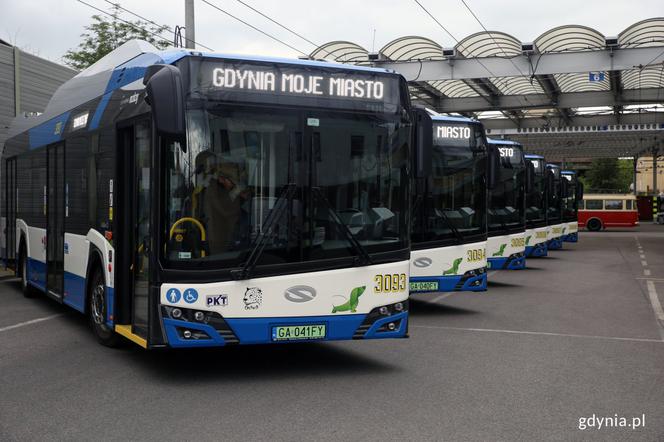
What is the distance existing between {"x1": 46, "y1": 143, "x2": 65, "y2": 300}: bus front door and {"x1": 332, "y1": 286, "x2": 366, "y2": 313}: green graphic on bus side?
4737 mm

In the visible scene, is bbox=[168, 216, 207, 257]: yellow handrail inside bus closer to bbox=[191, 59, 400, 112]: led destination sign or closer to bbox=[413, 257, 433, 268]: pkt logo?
bbox=[191, 59, 400, 112]: led destination sign

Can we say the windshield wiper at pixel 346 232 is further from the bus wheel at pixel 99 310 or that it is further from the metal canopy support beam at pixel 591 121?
the metal canopy support beam at pixel 591 121

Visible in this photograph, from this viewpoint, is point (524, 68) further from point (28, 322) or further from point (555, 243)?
point (28, 322)

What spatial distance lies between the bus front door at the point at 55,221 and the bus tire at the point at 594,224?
46.4m

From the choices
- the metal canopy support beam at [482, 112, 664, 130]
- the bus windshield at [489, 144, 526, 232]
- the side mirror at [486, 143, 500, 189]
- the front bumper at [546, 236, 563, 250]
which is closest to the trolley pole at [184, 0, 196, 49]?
the bus windshield at [489, 144, 526, 232]

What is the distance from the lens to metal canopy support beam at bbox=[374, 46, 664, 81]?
79.2ft

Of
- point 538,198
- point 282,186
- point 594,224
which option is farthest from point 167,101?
point 594,224

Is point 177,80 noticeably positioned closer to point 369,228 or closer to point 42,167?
point 369,228

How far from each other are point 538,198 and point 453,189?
1190 cm

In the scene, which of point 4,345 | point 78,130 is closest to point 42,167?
point 78,130

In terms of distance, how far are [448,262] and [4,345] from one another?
244 inches

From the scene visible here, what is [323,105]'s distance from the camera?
7.34 meters

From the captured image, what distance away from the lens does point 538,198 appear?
24.1 metres

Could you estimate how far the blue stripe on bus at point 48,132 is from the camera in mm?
10788
